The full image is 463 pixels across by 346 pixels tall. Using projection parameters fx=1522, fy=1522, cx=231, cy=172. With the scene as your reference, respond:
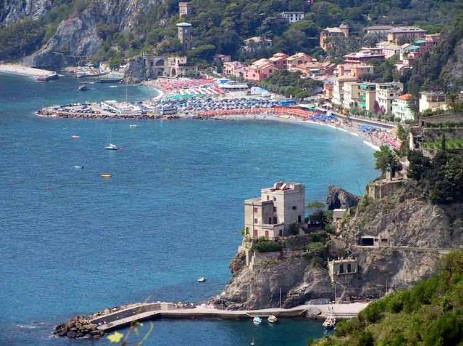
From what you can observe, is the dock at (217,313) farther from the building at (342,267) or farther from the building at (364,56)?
the building at (364,56)

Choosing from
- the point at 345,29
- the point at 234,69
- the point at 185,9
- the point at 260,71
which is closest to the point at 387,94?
the point at 260,71

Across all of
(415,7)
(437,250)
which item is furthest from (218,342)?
(415,7)

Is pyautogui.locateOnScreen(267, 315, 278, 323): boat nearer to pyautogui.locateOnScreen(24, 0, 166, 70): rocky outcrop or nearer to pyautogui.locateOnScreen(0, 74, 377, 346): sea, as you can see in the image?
pyautogui.locateOnScreen(0, 74, 377, 346): sea

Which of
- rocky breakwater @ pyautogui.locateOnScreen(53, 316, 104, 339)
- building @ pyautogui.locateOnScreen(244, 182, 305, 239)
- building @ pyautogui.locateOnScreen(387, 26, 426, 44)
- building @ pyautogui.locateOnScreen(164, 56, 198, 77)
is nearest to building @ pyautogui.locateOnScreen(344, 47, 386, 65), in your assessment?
building @ pyautogui.locateOnScreen(387, 26, 426, 44)

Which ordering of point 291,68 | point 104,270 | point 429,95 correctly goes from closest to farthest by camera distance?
point 104,270 < point 429,95 < point 291,68

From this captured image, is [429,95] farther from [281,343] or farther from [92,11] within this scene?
[92,11]
